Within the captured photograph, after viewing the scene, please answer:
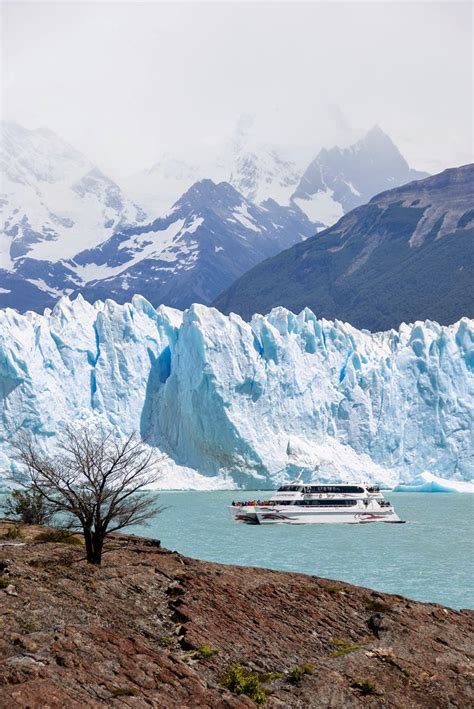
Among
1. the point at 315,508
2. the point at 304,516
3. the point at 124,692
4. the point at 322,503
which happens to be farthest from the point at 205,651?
the point at 322,503

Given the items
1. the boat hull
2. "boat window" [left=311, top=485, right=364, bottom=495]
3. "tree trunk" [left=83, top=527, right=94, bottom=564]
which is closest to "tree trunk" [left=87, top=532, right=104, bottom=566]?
"tree trunk" [left=83, top=527, right=94, bottom=564]

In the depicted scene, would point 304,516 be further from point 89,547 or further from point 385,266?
point 385,266

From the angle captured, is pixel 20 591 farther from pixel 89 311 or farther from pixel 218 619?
pixel 89 311

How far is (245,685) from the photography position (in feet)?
38.8

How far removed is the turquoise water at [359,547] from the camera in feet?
90.2

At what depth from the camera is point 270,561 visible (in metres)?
31.2

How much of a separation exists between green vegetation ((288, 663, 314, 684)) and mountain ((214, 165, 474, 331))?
114842 millimetres

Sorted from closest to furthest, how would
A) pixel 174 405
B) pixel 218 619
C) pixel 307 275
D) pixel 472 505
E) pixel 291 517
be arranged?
pixel 218 619
pixel 291 517
pixel 472 505
pixel 174 405
pixel 307 275

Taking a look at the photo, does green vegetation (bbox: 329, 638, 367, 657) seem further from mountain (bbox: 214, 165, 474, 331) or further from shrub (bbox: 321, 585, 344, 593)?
mountain (bbox: 214, 165, 474, 331)

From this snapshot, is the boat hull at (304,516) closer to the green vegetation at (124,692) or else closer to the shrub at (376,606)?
the shrub at (376,606)

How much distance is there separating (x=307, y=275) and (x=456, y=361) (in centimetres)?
9944

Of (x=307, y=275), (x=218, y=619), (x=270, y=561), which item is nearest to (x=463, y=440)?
(x=270, y=561)

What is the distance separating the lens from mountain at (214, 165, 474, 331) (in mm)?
136125

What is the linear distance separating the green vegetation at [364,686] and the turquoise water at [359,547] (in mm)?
10969
